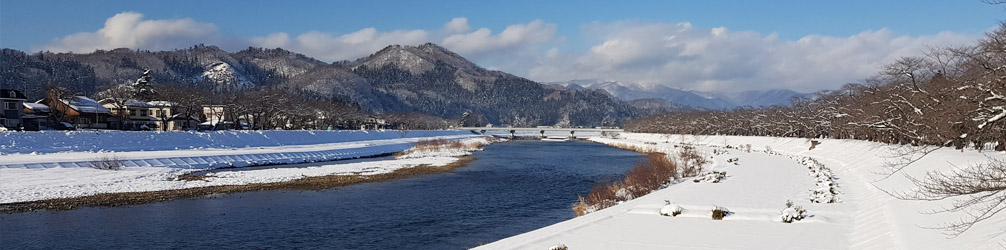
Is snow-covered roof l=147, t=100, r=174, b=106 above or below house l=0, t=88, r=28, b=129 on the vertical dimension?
above

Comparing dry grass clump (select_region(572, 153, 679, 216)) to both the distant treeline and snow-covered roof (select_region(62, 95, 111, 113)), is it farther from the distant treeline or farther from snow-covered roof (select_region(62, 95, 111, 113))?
snow-covered roof (select_region(62, 95, 111, 113))

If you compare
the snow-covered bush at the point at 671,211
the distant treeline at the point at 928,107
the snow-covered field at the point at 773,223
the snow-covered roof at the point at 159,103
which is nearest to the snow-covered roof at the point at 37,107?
the snow-covered roof at the point at 159,103

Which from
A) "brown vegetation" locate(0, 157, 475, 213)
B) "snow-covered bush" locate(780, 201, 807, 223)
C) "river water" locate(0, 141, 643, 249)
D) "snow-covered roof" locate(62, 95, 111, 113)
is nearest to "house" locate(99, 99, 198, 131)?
"snow-covered roof" locate(62, 95, 111, 113)

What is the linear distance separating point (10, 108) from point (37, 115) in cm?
771

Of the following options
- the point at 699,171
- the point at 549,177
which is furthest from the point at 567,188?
the point at 699,171

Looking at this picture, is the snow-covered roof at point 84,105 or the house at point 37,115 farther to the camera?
the snow-covered roof at point 84,105

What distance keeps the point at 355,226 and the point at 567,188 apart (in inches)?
614

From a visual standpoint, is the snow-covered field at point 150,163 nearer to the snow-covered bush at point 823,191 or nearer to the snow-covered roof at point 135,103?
the snow-covered bush at point 823,191

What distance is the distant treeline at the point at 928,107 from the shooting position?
15594 millimetres

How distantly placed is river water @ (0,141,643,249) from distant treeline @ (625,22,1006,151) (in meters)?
14.2

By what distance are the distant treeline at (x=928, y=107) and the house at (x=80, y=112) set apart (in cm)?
8438

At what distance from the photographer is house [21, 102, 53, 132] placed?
63.5m

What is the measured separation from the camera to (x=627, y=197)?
84.2 ft

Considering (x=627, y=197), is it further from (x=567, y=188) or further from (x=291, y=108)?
(x=291, y=108)
